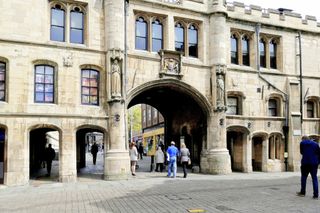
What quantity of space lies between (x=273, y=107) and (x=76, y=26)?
13.6 m

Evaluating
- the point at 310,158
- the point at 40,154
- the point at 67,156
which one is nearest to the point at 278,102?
the point at 310,158

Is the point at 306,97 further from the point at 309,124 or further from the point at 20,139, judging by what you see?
the point at 20,139

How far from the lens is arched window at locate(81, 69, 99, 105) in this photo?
19.1 metres

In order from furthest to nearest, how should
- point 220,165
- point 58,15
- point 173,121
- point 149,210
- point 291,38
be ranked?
point 173,121 < point 291,38 < point 220,165 < point 58,15 < point 149,210

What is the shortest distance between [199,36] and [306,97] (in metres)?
8.96

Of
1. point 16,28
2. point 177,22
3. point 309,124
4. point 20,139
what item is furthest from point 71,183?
point 309,124

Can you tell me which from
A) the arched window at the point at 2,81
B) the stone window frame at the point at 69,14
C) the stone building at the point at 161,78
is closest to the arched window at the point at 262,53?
the stone building at the point at 161,78

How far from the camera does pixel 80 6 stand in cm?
1936

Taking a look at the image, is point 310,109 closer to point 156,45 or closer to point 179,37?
point 179,37

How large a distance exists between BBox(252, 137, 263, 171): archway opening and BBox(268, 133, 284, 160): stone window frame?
68cm

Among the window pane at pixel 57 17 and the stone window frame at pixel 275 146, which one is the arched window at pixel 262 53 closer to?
the stone window frame at pixel 275 146

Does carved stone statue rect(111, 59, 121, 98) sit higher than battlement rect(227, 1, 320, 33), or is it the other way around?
battlement rect(227, 1, 320, 33)

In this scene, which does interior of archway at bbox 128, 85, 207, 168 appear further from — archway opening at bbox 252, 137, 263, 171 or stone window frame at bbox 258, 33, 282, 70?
stone window frame at bbox 258, 33, 282, 70

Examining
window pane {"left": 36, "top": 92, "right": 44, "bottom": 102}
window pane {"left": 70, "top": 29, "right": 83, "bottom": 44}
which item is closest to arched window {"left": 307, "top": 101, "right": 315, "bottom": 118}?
window pane {"left": 70, "top": 29, "right": 83, "bottom": 44}
